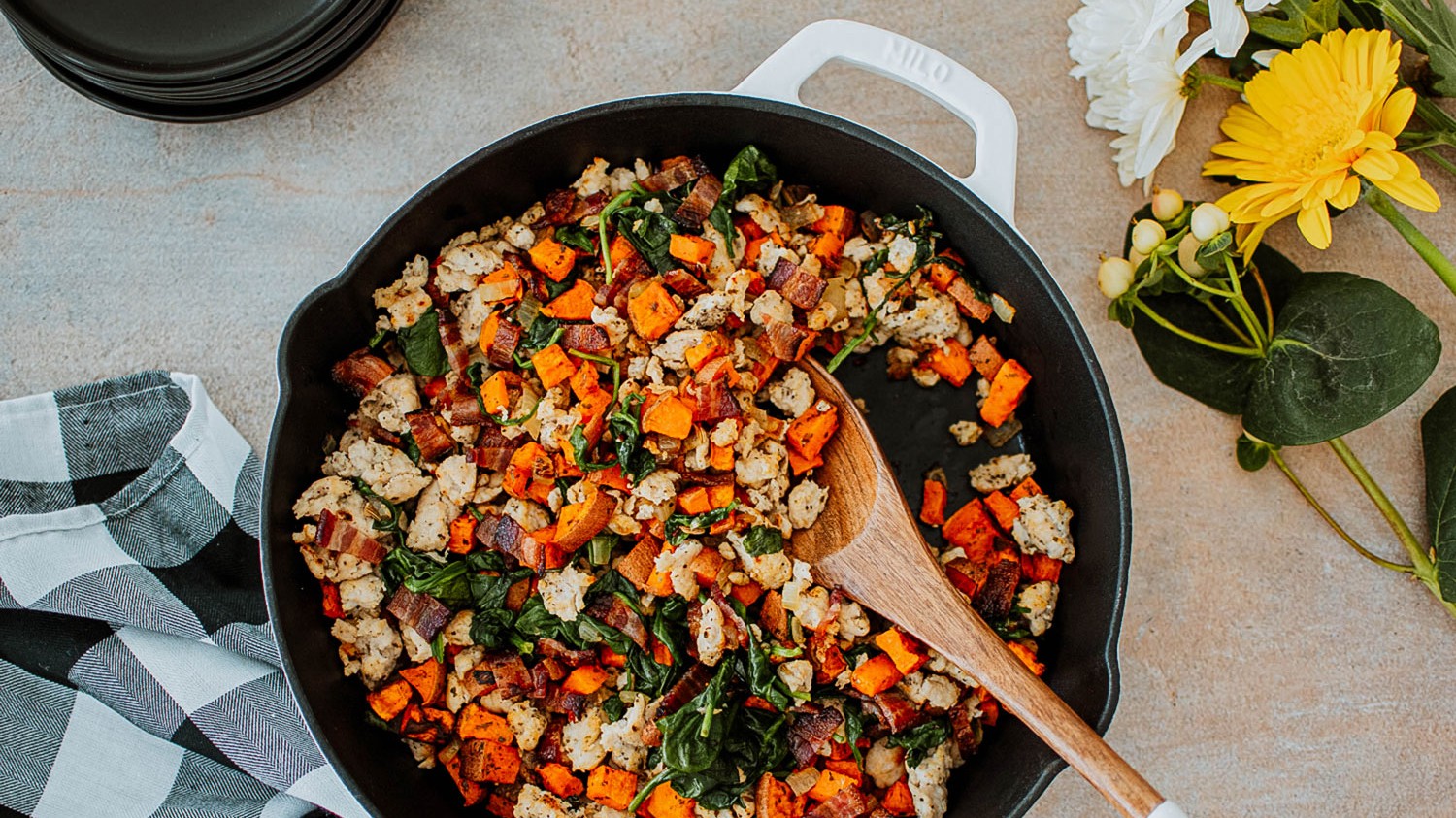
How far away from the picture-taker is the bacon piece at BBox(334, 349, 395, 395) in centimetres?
186

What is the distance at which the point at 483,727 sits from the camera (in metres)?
1.85

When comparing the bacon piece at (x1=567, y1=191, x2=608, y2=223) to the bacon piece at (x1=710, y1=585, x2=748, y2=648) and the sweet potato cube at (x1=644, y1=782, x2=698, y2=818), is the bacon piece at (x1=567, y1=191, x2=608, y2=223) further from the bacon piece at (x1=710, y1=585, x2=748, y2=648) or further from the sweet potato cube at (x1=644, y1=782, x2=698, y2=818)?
the sweet potato cube at (x1=644, y1=782, x2=698, y2=818)

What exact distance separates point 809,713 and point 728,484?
0.44 m

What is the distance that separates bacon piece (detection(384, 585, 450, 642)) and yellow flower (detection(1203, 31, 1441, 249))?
1549 millimetres

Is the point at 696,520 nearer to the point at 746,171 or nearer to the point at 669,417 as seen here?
the point at 669,417

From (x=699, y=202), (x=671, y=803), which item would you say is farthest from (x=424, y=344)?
(x=671, y=803)

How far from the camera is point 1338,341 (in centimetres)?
193

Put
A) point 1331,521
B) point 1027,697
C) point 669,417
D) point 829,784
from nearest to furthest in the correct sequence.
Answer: point 1027,697, point 669,417, point 829,784, point 1331,521

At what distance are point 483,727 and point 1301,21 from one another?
1.88 metres

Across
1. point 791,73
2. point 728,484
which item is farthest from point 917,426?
point 791,73

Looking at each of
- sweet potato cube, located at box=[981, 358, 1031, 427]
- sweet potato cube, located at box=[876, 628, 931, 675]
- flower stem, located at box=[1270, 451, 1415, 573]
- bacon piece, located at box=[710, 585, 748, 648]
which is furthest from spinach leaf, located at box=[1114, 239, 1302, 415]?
bacon piece, located at box=[710, 585, 748, 648]

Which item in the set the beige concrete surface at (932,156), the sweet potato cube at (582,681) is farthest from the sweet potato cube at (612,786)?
the beige concrete surface at (932,156)

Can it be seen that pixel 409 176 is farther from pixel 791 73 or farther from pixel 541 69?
pixel 791 73

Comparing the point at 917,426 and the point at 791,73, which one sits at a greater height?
the point at 791,73
